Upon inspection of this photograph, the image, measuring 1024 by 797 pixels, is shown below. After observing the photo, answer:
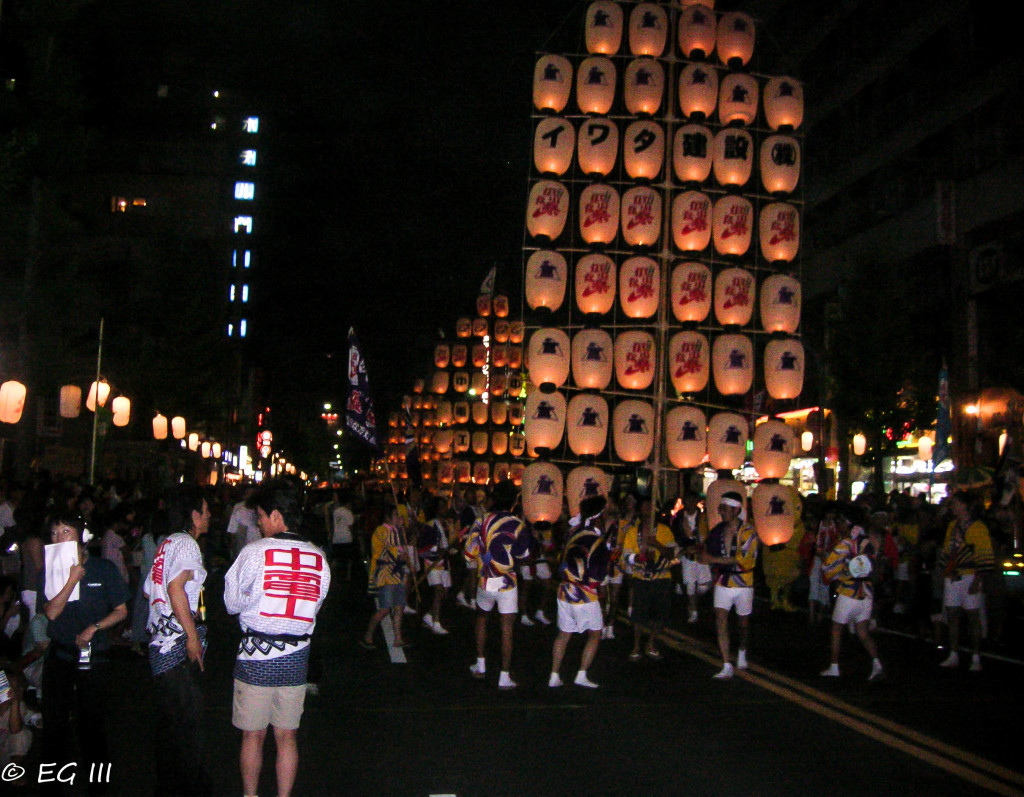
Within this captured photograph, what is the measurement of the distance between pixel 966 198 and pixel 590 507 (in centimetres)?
2201

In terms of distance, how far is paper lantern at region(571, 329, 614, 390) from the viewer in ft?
65.6

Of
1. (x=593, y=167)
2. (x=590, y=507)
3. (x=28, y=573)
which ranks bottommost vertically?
(x=28, y=573)

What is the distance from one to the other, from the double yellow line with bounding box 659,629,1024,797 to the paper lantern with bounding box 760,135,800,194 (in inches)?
473

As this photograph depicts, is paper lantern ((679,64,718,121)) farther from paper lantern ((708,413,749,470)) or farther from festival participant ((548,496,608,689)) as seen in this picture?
festival participant ((548,496,608,689))

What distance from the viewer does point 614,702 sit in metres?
9.20

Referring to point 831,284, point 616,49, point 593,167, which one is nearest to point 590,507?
point 593,167

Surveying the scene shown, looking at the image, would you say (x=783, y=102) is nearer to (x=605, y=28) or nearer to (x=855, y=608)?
(x=605, y=28)

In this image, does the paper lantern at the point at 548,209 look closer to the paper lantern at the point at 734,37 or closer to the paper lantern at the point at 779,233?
the paper lantern at the point at 779,233

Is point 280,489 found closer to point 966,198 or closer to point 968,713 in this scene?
point 968,713

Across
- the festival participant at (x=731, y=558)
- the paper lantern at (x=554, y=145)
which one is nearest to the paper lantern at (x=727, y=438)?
the paper lantern at (x=554, y=145)

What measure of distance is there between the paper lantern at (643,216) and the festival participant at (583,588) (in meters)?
11.1

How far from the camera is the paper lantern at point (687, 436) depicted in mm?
19469

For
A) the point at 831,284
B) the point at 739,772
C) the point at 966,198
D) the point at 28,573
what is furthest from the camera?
the point at 831,284

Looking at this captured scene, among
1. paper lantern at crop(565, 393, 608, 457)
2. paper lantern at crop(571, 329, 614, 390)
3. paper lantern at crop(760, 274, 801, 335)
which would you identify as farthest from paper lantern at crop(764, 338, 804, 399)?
paper lantern at crop(565, 393, 608, 457)
